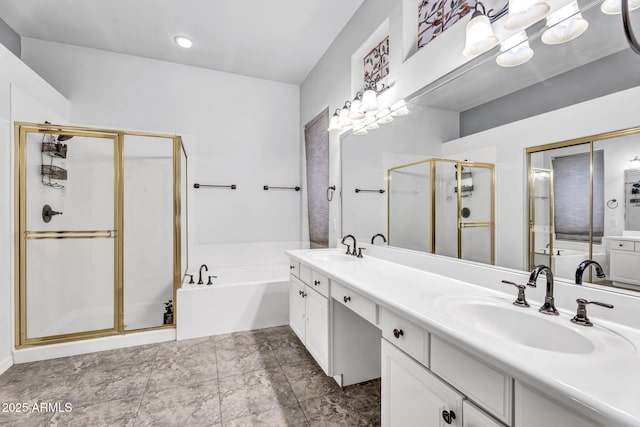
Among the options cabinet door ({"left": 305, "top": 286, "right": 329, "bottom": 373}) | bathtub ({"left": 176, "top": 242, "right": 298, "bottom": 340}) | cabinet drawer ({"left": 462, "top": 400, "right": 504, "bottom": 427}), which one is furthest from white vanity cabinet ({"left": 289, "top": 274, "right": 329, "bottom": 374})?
cabinet drawer ({"left": 462, "top": 400, "right": 504, "bottom": 427})

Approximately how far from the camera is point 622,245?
91 centimetres

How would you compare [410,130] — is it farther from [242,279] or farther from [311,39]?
[242,279]

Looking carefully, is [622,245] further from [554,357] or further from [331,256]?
[331,256]

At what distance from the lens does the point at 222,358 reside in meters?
2.28

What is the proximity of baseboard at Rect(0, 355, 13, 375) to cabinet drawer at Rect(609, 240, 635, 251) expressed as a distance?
347 centimetres

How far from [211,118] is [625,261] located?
3.65 meters

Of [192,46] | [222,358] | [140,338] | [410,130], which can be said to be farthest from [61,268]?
[410,130]

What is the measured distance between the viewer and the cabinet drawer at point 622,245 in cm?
90

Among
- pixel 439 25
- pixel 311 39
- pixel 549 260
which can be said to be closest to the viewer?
pixel 549 260

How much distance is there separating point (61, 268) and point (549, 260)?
131 inches

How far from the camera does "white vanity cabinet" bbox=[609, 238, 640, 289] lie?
887 mm

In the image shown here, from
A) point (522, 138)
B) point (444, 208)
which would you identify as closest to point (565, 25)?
point (522, 138)

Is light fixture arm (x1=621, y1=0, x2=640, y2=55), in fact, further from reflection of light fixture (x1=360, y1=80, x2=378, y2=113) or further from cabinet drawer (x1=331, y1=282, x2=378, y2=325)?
reflection of light fixture (x1=360, y1=80, x2=378, y2=113)

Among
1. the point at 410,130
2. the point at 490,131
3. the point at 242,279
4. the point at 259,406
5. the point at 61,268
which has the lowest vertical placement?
the point at 259,406
